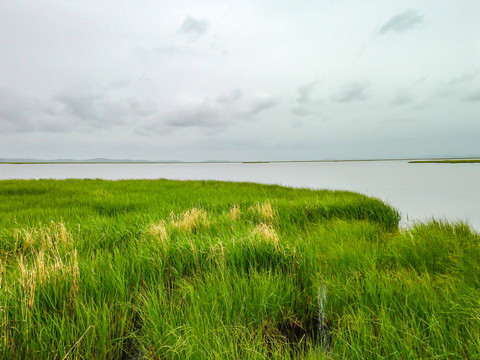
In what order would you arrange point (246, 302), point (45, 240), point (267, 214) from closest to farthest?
point (246, 302)
point (45, 240)
point (267, 214)

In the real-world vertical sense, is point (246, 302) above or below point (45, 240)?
below

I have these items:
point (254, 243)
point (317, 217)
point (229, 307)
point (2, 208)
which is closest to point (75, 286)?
point (229, 307)

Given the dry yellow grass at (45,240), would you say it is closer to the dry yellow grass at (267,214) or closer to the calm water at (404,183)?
the dry yellow grass at (267,214)

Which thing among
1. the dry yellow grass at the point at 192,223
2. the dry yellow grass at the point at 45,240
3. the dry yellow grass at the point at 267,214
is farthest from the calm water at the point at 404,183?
the dry yellow grass at the point at 45,240

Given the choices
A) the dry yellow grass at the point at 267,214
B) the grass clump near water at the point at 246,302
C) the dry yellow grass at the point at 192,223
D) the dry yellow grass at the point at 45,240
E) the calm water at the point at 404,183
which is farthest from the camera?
the calm water at the point at 404,183

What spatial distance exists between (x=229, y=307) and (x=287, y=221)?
3.97 metres

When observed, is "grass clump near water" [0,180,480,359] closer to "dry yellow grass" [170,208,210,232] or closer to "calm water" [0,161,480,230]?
"dry yellow grass" [170,208,210,232]

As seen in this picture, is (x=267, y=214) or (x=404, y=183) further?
(x=404, y=183)

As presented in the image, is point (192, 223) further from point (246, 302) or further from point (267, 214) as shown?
point (246, 302)

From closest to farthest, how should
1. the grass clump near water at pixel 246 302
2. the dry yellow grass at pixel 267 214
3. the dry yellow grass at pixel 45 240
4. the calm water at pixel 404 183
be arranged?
the grass clump near water at pixel 246 302, the dry yellow grass at pixel 45 240, the dry yellow grass at pixel 267 214, the calm water at pixel 404 183

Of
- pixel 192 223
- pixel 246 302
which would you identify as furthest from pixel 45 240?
pixel 246 302

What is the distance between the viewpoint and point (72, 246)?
3.63m

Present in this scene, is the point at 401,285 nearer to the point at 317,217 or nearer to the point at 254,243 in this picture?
the point at 254,243

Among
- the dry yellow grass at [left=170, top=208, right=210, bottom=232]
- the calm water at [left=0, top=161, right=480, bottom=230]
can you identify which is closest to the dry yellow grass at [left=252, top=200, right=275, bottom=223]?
the dry yellow grass at [left=170, top=208, right=210, bottom=232]
